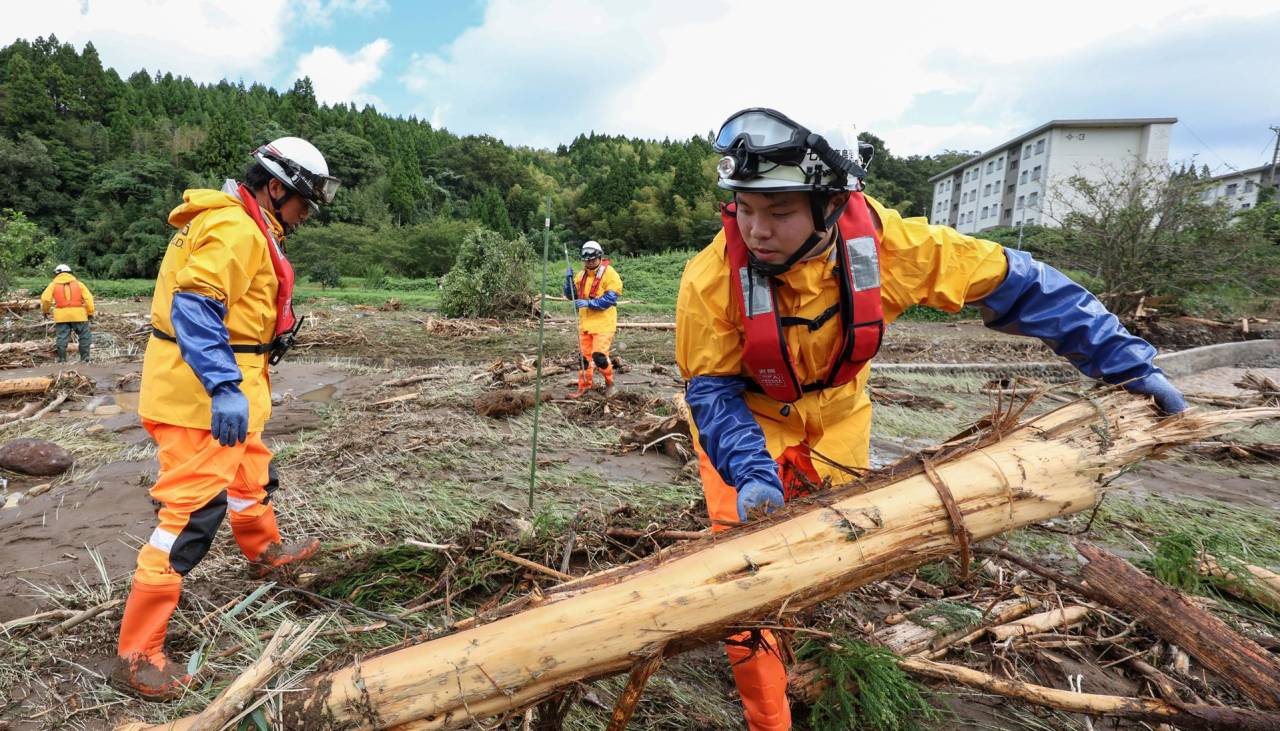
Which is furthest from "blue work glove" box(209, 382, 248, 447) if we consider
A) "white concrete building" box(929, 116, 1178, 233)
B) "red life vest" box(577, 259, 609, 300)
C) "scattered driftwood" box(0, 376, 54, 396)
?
"white concrete building" box(929, 116, 1178, 233)

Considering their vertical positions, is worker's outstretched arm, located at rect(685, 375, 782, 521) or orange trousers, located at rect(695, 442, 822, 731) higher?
worker's outstretched arm, located at rect(685, 375, 782, 521)

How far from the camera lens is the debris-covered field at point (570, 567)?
7.00 ft

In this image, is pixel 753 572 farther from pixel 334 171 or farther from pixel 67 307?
pixel 334 171

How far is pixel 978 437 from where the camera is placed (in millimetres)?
1834

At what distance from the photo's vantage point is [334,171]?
53.8 m

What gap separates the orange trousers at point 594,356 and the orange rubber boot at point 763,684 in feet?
20.0

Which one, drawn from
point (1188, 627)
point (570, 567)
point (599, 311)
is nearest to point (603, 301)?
point (599, 311)

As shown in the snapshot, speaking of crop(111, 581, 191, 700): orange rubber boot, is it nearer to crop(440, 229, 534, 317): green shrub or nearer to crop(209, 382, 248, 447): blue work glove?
crop(209, 382, 248, 447): blue work glove

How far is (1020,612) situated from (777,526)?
171cm

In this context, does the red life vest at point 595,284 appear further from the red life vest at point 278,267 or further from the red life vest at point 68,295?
the red life vest at point 68,295

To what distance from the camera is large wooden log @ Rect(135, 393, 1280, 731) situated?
140 centimetres

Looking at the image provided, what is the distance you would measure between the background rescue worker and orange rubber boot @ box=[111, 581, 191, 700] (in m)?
5.52

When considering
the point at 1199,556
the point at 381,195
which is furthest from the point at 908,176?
the point at 1199,556

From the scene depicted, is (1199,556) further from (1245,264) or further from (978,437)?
(1245,264)
